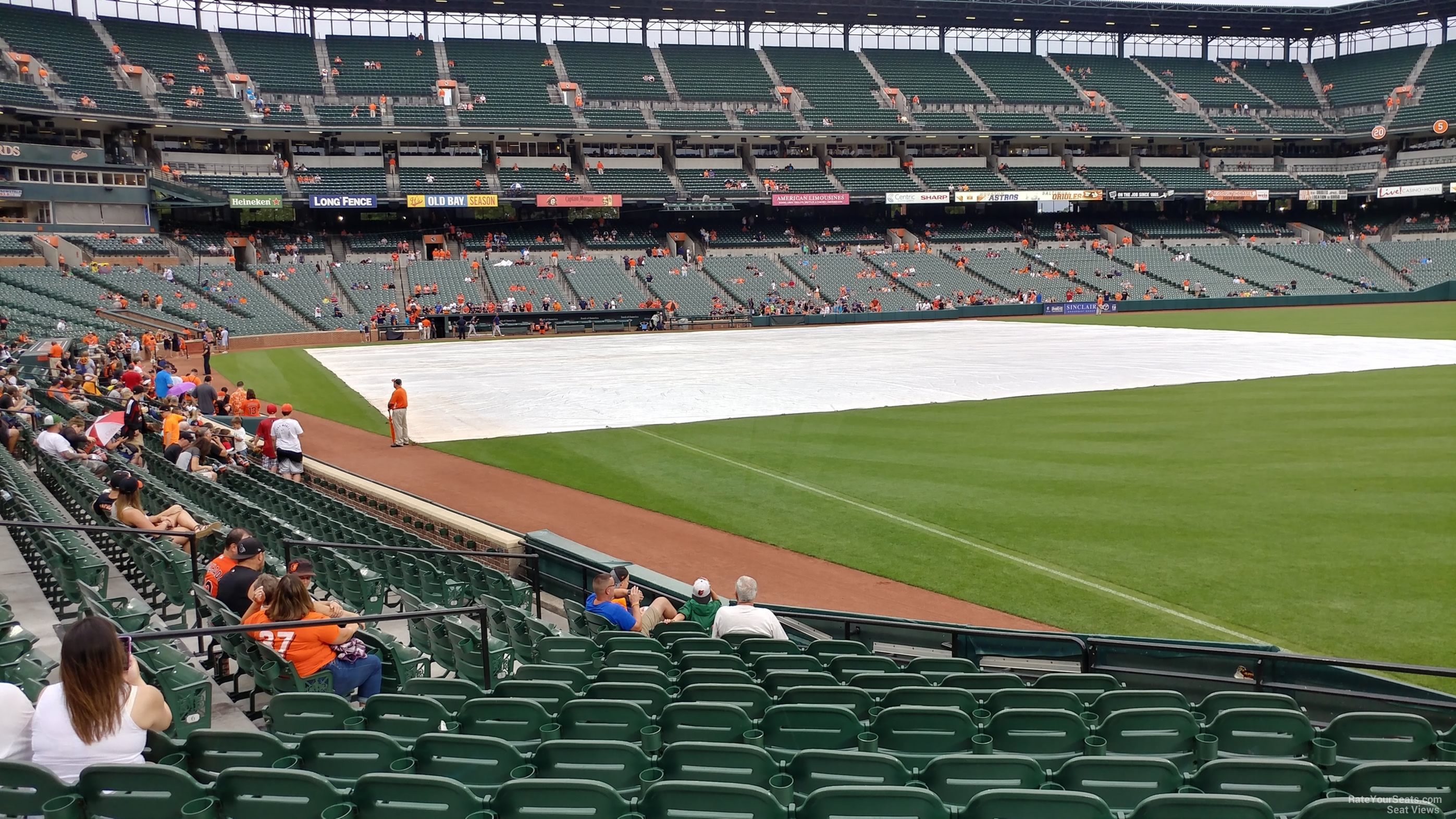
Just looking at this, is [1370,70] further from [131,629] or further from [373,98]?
[131,629]

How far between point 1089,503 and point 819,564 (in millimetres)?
5502

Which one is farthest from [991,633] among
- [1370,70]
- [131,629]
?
[1370,70]

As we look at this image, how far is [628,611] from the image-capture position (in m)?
10.2

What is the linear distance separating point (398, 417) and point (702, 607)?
16.3m

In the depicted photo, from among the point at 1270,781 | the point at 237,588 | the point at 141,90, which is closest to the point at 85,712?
Result: the point at 237,588

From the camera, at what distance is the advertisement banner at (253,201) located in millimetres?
63125

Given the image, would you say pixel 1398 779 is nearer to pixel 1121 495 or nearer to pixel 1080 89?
pixel 1121 495

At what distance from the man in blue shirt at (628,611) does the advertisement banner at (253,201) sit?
6174 centimetres

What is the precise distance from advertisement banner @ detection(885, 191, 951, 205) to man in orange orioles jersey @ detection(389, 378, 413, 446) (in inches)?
2318

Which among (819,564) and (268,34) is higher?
(268,34)

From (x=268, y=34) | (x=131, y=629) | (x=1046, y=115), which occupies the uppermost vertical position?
(x=268, y=34)

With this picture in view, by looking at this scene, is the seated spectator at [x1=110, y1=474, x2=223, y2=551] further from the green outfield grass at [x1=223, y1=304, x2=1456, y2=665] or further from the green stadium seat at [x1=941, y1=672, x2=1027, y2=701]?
the green stadium seat at [x1=941, y1=672, x2=1027, y2=701]

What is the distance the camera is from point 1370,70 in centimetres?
8969

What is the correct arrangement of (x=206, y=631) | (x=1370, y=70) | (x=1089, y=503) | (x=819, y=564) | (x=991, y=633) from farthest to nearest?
(x=1370, y=70) → (x=1089, y=503) → (x=819, y=564) → (x=991, y=633) → (x=206, y=631)
